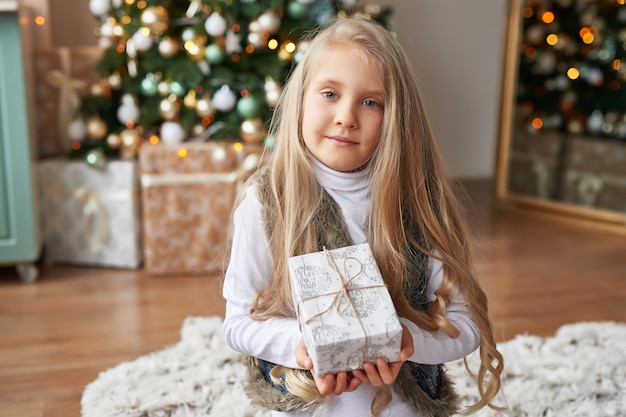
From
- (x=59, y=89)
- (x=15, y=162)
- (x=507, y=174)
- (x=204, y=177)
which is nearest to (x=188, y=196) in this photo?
(x=204, y=177)

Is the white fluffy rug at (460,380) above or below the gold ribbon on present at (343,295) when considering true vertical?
below

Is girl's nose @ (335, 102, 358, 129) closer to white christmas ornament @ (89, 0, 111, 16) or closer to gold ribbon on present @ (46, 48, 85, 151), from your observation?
white christmas ornament @ (89, 0, 111, 16)

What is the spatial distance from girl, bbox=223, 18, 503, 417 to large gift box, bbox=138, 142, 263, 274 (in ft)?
3.95

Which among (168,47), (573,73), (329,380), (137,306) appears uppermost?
(168,47)

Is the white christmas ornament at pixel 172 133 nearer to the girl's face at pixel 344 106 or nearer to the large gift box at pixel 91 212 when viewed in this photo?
the large gift box at pixel 91 212

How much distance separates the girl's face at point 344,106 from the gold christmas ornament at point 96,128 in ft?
4.99

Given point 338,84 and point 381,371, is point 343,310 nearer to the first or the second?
point 381,371

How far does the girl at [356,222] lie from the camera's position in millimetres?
1090

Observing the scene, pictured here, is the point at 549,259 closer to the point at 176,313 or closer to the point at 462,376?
the point at 462,376

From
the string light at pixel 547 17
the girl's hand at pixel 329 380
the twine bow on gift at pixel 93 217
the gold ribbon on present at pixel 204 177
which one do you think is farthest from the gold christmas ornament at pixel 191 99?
the string light at pixel 547 17

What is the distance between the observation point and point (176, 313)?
6.88 feet

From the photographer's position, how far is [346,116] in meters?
1.07

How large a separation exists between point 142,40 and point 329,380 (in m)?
1.64

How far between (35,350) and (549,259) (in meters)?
1.76
